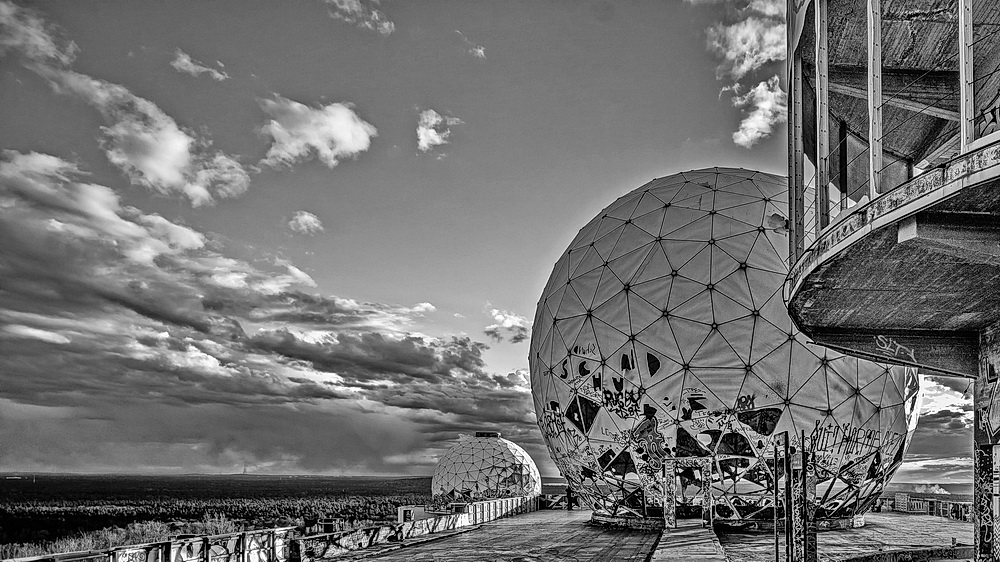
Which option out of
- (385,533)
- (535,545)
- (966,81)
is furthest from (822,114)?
(385,533)

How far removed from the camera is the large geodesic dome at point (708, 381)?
21.1 meters

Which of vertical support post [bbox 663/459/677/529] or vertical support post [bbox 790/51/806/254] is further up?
vertical support post [bbox 790/51/806/254]

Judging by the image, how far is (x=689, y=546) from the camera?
15133 mm

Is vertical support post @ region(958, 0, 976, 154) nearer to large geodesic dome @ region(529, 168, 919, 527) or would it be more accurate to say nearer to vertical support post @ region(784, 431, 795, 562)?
vertical support post @ region(784, 431, 795, 562)

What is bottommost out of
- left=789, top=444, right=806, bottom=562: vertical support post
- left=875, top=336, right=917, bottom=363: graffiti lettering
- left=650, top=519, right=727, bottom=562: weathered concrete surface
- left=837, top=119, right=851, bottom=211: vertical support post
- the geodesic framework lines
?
the geodesic framework lines

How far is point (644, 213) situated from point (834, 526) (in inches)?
420

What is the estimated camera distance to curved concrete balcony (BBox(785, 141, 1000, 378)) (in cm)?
880

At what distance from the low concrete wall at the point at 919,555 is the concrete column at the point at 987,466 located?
4.47 m

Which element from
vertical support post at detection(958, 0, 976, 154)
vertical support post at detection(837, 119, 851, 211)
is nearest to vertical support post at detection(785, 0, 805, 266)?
vertical support post at detection(837, 119, 851, 211)

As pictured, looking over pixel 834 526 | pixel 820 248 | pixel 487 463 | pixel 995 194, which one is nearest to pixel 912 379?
pixel 834 526

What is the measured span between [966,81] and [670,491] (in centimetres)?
1501

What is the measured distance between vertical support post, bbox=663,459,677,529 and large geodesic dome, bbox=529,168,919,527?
0.14ft

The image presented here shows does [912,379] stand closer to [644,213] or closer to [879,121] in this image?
[644,213]

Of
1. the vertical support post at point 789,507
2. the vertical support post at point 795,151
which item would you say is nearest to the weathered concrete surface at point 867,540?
the vertical support post at point 789,507
